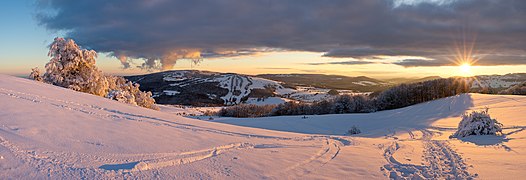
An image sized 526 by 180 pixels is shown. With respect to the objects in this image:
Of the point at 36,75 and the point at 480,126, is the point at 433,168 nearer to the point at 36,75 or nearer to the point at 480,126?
the point at 480,126

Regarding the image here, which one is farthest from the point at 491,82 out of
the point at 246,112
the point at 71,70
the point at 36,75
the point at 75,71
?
the point at 36,75

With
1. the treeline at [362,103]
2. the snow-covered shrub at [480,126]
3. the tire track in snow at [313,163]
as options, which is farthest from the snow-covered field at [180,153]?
the treeline at [362,103]

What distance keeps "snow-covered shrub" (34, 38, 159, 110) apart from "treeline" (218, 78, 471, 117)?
16676 mm

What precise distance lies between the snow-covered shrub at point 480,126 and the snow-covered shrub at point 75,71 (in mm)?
20836

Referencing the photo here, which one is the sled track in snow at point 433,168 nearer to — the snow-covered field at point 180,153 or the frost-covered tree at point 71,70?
the snow-covered field at point 180,153

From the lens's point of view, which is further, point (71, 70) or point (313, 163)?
point (71, 70)

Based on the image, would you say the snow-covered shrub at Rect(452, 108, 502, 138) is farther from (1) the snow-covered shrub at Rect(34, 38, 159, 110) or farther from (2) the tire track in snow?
(1) the snow-covered shrub at Rect(34, 38, 159, 110)

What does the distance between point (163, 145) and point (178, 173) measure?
206 cm

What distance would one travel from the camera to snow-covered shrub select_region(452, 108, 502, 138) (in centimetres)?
1352

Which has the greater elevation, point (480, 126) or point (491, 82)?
point (491, 82)

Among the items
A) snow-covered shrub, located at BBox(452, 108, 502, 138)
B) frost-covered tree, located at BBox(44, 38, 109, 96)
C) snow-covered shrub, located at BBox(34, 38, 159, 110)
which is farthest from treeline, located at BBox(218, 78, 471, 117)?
snow-covered shrub, located at BBox(452, 108, 502, 138)

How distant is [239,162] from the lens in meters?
7.21

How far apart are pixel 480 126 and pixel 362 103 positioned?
88.7 ft

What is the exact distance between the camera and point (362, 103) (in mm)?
40812
